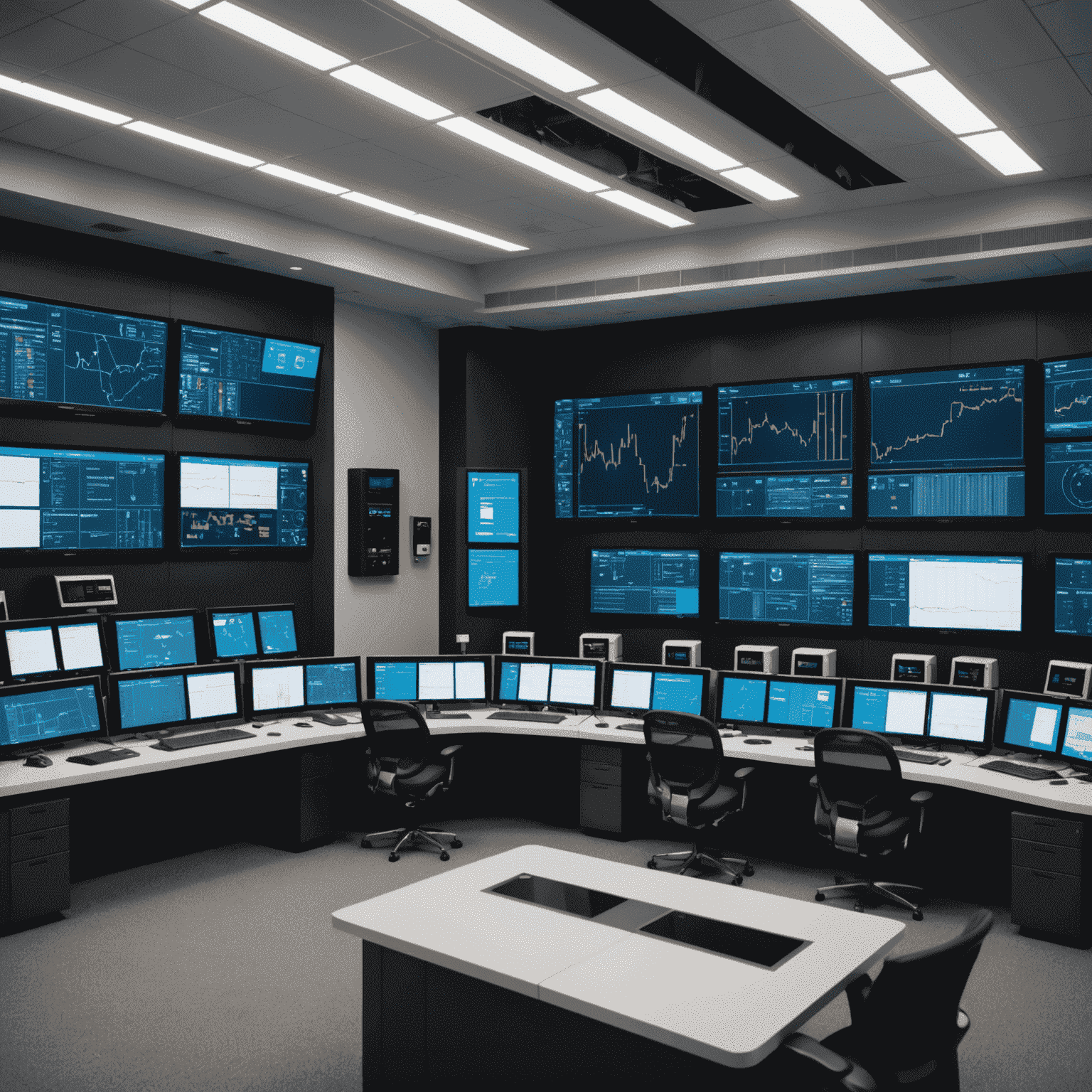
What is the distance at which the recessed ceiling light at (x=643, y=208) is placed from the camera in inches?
215

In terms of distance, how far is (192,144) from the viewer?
4668 mm

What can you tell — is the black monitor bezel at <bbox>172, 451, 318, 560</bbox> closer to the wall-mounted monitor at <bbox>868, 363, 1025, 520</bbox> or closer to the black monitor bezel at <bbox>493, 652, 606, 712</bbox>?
the black monitor bezel at <bbox>493, 652, 606, 712</bbox>

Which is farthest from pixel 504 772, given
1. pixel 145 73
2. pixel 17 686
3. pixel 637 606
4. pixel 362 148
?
pixel 145 73

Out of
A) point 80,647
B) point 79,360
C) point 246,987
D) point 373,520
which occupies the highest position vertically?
point 79,360

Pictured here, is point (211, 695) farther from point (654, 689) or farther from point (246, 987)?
point (654, 689)

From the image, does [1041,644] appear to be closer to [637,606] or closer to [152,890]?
[637,606]

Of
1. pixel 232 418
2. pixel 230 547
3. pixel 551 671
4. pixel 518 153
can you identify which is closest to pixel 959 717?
pixel 551 671

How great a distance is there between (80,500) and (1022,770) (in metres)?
4.92

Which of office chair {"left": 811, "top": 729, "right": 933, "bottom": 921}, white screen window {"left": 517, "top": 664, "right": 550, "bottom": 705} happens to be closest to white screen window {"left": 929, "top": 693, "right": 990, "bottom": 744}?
office chair {"left": 811, "top": 729, "right": 933, "bottom": 921}

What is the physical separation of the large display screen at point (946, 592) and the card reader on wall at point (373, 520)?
10.4 ft

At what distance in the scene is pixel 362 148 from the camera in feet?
15.5

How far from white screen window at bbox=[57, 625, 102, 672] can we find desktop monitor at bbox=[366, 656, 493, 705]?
1.57 metres

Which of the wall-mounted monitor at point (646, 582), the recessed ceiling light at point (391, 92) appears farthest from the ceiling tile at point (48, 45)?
A: the wall-mounted monitor at point (646, 582)

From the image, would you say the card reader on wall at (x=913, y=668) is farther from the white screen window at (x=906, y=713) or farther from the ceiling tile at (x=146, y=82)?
the ceiling tile at (x=146, y=82)
